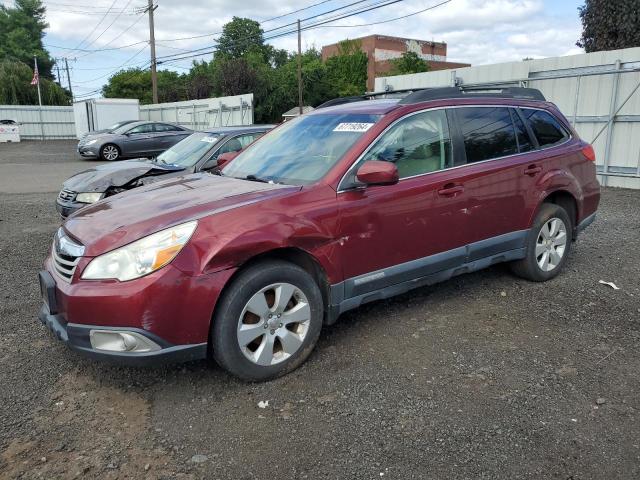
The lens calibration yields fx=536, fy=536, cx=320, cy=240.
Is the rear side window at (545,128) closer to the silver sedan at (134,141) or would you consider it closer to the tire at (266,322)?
the tire at (266,322)

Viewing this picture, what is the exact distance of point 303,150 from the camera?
4.19 m

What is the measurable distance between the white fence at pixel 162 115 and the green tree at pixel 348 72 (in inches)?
1010

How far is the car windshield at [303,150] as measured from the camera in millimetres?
3896

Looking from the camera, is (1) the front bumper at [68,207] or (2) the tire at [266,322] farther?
(1) the front bumper at [68,207]

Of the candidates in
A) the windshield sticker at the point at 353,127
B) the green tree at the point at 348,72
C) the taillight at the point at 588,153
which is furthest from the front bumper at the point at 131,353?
the green tree at the point at 348,72

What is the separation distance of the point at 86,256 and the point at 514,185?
11.4 ft

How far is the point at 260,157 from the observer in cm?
447

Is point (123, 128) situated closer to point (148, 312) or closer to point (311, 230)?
point (311, 230)

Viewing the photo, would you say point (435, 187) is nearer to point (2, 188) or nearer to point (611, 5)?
point (2, 188)

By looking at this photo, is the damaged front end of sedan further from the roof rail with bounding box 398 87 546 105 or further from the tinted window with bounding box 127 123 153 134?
the tinted window with bounding box 127 123 153 134

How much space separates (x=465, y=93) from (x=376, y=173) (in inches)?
66.4

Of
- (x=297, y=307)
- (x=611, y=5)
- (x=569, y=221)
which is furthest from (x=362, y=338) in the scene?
(x=611, y=5)

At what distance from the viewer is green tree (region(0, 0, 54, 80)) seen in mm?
65750

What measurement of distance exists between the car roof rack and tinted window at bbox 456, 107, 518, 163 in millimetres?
166
